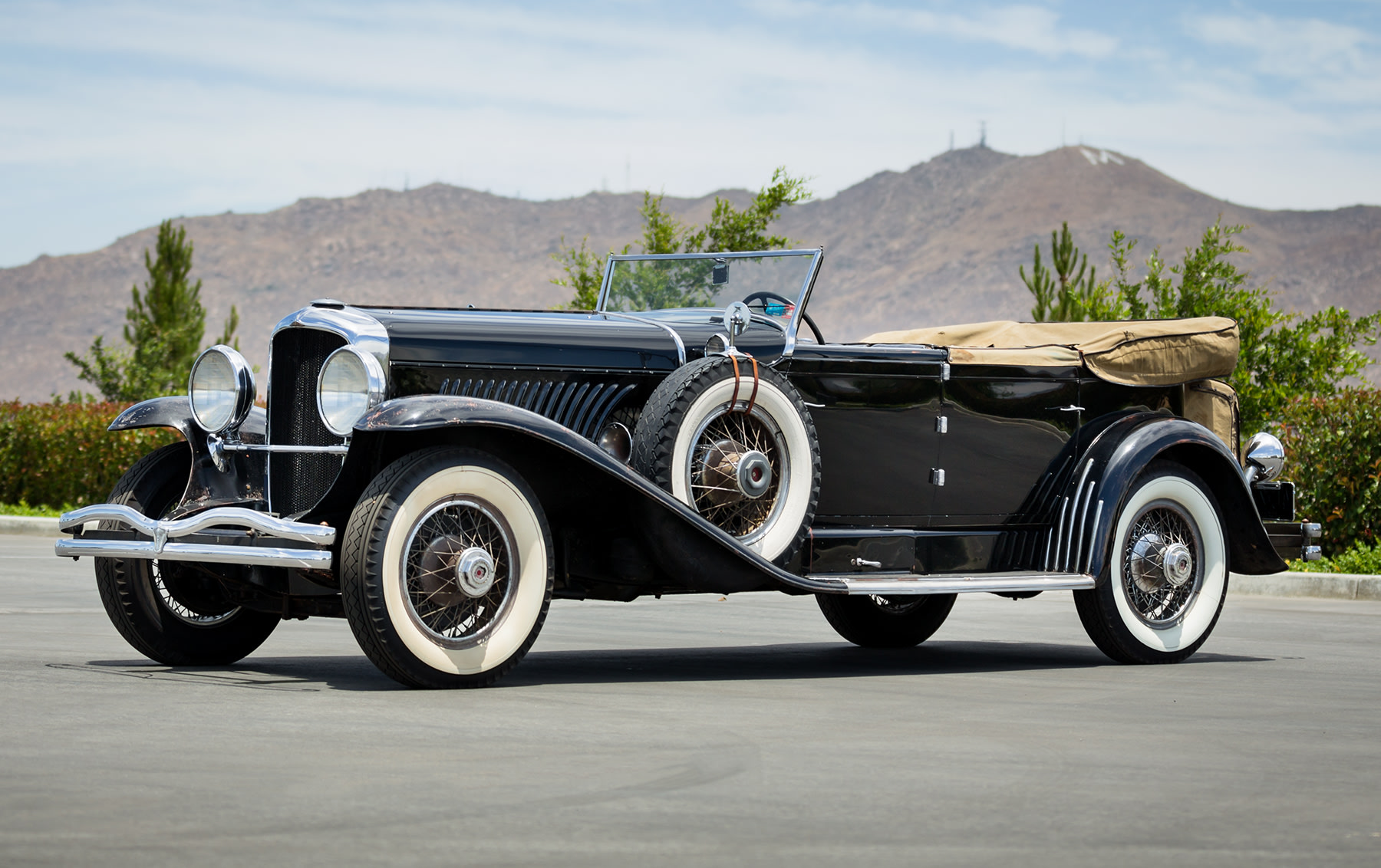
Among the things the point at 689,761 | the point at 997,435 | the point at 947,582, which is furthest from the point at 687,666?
the point at 689,761

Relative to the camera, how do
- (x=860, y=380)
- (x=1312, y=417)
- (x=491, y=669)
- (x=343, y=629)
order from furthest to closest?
(x=1312, y=417) < (x=343, y=629) < (x=860, y=380) < (x=491, y=669)

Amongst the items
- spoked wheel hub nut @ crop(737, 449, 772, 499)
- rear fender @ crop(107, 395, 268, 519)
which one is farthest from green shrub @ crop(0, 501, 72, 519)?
spoked wheel hub nut @ crop(737, 449, 772, 499)

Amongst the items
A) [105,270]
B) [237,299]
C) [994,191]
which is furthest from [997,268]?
[105,270]

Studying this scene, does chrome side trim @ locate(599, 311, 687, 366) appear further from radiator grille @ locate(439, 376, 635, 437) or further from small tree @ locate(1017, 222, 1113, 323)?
small tree @ locate(1017, 222, 1113, 323)

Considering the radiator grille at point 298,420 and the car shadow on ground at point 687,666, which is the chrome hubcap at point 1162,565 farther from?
the radiator grille at point 298,420

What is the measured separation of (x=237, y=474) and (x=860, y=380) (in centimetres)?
290

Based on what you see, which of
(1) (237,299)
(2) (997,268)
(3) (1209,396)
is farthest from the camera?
(1) (237,299)

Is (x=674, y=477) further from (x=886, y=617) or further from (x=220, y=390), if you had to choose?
(x=886, y=617)

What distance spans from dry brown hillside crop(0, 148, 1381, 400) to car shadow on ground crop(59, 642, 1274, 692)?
96.9 m

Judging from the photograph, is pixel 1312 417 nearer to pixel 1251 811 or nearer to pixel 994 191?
pixel 1251 811

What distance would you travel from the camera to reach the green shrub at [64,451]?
20578 mm

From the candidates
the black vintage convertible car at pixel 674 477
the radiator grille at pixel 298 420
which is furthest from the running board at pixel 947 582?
the radiator grille at pixel 298 420

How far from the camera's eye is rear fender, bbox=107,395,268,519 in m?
7.29

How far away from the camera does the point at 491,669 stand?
6.38 meters
